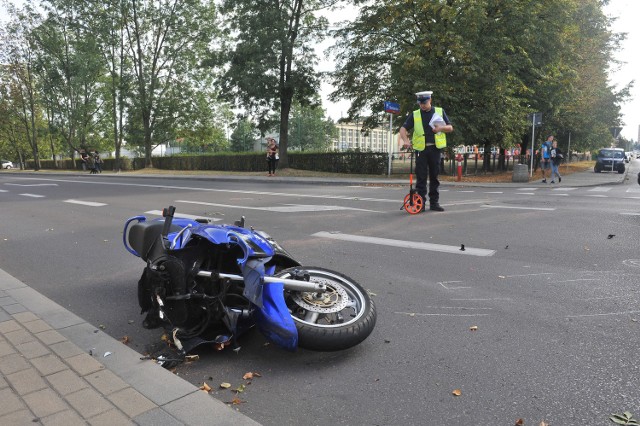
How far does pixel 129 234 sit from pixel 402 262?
3.02 meters

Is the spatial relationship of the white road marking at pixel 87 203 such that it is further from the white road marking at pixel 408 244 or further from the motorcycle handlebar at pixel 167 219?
the motorcycle handlebar at pixel 167 219

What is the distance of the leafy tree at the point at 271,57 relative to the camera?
2556 cm

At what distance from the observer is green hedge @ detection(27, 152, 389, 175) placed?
27.2m

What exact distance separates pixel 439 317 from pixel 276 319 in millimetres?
1434

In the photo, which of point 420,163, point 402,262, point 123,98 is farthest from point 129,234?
point 123,98

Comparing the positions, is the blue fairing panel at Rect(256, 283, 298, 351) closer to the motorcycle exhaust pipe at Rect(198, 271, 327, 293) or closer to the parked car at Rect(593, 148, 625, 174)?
the motorcycle exhaust pipe at Rect(198, 271, 327, 293)

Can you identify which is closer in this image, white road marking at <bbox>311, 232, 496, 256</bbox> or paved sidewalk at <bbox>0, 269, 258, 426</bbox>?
paved sidewalk at <bbox>0, 269, 258, 426</bbox>

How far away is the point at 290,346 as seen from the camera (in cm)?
290

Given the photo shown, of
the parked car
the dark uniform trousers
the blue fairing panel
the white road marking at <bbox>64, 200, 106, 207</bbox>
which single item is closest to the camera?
the blue fairing panel

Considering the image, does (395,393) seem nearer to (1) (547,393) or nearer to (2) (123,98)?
(1) (547,393)

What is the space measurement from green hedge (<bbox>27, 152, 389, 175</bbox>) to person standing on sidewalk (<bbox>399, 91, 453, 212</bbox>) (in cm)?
1739

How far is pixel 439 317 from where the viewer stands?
3.63m

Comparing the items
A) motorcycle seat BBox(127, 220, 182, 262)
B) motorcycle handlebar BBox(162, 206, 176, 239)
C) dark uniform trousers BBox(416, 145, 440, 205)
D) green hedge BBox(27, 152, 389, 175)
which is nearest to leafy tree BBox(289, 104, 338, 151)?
green hedge BBox(27, 152, 389, 175)

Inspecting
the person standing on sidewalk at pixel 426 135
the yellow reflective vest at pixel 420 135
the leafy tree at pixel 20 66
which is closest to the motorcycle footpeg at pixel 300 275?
the person standing on sidewalk at pixel 426 135
